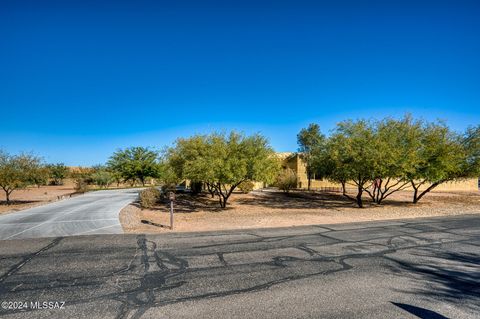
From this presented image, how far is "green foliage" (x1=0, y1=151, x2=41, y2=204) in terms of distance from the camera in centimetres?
2539

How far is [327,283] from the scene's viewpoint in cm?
638

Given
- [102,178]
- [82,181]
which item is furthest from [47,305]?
[102,178]

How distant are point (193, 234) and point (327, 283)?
6.41 m

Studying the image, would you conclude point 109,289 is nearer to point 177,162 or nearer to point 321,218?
point 321,218

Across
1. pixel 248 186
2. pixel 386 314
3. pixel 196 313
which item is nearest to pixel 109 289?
pixel 196 313

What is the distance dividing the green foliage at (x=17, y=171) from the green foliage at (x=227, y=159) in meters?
15.3

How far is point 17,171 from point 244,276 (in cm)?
2745

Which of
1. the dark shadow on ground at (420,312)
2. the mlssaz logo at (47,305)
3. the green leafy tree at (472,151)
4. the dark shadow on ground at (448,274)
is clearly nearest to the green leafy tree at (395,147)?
the green leafy tree at (472,151)

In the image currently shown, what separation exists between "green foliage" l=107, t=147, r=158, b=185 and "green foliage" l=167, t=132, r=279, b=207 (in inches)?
1402

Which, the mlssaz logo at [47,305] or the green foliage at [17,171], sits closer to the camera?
the mlssaz logo at [47,305]

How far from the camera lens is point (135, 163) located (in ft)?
180

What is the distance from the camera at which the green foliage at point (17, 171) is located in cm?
2539

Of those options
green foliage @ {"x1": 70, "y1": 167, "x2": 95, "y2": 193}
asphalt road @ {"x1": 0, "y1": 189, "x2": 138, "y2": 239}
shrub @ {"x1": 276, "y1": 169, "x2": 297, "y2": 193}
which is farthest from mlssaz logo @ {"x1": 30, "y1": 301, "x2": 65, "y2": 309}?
green foliage @ {"x1": 70, "y1": 167, "x2": 95, "y2": 193}

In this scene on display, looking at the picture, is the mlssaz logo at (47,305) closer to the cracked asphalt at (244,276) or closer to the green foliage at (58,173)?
the cracked asphalt at (244,276)
